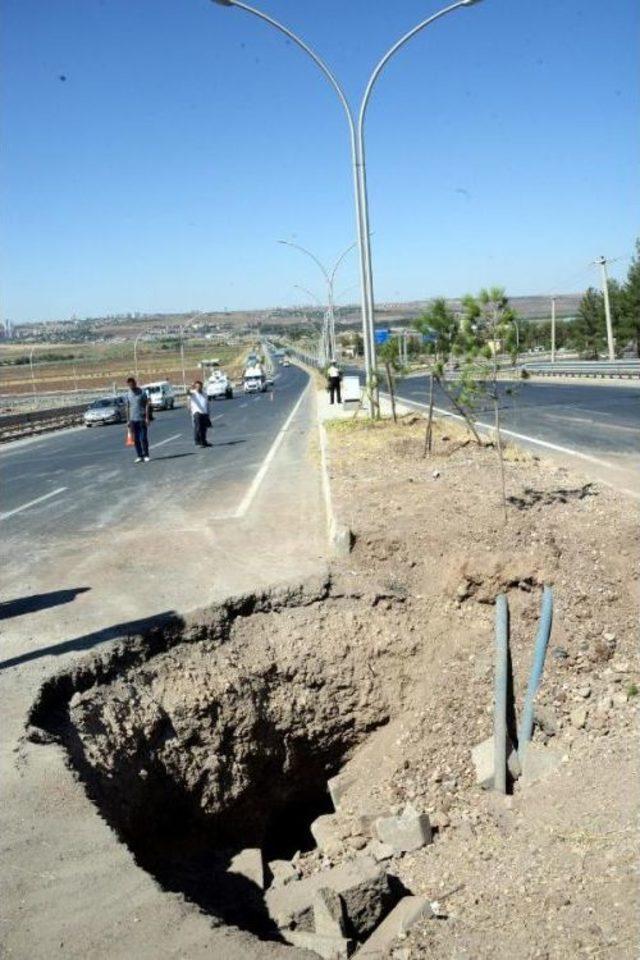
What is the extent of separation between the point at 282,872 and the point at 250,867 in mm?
323

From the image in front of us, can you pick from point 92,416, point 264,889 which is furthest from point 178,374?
point 264,889

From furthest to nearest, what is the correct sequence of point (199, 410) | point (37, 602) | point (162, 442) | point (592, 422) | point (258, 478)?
1. point (162, 442)
2. point (592, 422)
3. point (199, 410)
4. point (258, 478)
5. point (37, 602)

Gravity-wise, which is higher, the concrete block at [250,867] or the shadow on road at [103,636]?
the shadow on road at [103,636]

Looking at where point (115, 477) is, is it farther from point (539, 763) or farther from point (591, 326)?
point (591, 326)

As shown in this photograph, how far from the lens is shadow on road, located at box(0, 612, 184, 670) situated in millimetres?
6809

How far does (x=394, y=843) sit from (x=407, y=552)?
335cm

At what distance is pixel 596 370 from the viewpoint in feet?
142

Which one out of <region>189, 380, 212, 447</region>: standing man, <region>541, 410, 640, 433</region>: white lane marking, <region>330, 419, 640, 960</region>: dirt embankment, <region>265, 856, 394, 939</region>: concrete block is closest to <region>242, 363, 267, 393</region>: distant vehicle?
<region>541, 410, 640, 433</region>: white lane marking

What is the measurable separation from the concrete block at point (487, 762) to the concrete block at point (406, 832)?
79 cm

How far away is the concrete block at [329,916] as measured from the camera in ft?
15.4

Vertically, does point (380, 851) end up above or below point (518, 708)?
below

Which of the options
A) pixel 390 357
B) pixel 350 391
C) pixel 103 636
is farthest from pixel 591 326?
pixel 103 636

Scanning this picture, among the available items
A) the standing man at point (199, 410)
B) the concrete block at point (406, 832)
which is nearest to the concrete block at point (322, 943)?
the concrete block at point (406, 832)

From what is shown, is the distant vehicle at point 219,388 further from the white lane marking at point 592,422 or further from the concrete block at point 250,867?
the concrete block at point 250,867
